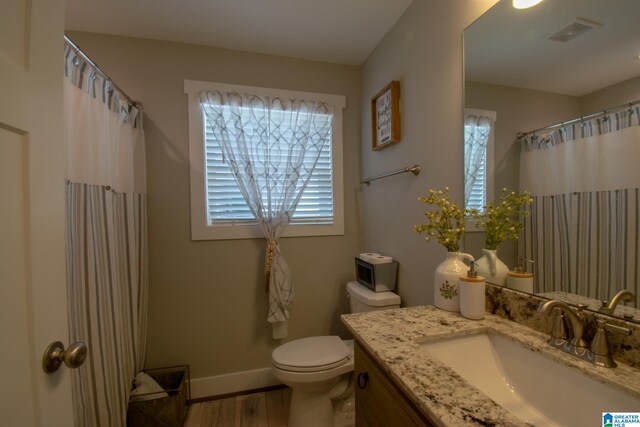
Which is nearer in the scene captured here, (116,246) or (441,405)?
(441,405)

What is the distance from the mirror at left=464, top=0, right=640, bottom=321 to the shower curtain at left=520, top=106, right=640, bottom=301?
3 cm

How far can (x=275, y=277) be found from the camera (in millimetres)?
1785

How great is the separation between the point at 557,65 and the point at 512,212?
492 millimetres

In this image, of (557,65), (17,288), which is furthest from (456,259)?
(17,288)

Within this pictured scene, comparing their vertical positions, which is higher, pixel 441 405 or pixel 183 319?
pixel 441 405

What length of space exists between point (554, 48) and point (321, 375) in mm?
1665

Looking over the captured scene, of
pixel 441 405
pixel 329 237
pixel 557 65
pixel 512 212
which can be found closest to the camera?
pixel 441 405

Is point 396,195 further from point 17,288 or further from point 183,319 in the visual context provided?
point 183,319

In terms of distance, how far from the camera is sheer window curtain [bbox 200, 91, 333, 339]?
1.77 m

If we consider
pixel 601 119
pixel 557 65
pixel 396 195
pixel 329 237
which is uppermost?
pixel 557 65

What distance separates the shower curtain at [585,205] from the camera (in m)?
0.66

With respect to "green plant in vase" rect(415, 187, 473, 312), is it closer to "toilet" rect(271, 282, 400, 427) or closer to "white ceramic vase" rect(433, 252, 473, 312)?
"white ceramic vase" rect(433, 252, 473, 312)

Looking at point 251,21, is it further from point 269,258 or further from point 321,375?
point 321,375

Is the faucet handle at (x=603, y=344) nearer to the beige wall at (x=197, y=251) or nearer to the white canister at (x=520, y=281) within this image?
the white canister at (x=520, y=281)
